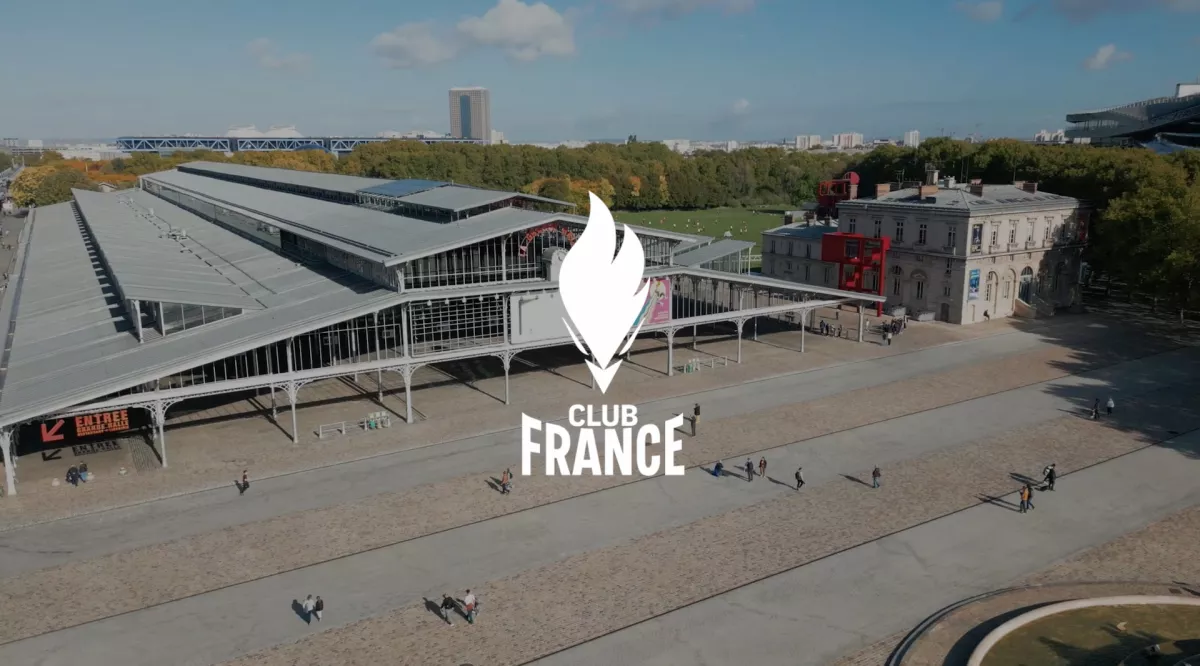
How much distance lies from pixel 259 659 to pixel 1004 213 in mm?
56595

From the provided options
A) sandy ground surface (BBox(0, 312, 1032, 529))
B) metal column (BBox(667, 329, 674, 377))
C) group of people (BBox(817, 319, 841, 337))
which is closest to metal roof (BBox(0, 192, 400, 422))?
→ sandy ground surface (BBox(0, 312, 1032, 529))

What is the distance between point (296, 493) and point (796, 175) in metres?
153

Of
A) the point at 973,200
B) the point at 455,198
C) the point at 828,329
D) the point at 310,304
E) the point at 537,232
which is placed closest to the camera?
the point at 310,304

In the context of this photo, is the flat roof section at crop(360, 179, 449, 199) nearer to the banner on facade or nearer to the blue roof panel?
the blue roof panel

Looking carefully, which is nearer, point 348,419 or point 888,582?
point 888,582

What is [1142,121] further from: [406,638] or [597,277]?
[406,638]

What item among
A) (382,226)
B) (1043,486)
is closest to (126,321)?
(382,226)

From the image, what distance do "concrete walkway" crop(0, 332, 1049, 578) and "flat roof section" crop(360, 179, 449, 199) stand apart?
2413 centimetres

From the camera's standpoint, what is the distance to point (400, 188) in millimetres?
58719

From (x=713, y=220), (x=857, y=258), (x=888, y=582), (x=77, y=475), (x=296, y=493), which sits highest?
(x=857, y=258)

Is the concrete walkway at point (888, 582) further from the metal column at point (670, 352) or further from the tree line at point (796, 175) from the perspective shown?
the tree line at point (796, 175)

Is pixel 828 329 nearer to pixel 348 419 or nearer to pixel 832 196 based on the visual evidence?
pixel 832 196

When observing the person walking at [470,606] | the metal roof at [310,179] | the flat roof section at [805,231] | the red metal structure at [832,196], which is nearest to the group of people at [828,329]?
the flat roof section at [805,231]

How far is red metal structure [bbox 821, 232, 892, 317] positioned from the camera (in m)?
57.8
